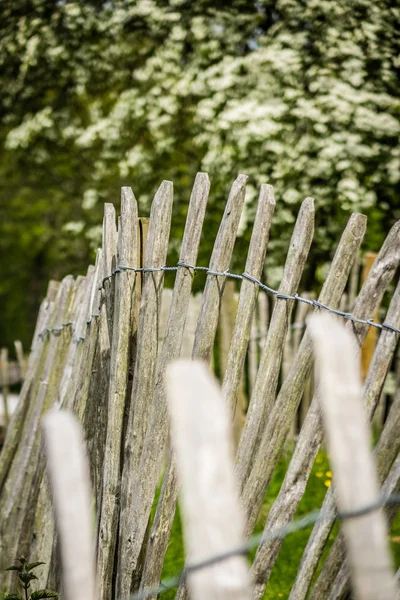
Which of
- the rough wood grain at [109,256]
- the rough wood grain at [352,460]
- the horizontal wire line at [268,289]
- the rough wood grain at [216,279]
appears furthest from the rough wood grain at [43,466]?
the rough wood grain at [352,460]

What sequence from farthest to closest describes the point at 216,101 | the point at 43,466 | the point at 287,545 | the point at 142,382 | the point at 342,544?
the point at 216,101 → the point at 287,545 → the point at 43,466 → the point at 142,382 → the point at 342,544

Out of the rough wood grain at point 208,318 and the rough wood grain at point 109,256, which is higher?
the rough wood grain at point 109,256

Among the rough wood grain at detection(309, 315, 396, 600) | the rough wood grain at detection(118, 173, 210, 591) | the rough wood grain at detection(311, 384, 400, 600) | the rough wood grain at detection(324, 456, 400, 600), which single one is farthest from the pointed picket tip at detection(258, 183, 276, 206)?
the rough wood grain at detection(309, 315, 396, 600)

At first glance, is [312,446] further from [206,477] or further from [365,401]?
[206,477]

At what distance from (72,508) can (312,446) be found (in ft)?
3.37

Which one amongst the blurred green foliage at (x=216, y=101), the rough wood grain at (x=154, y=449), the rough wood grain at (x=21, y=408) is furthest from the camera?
the blurred green foliage at (x=216, y=101)

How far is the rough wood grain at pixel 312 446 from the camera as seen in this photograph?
6.11 feet

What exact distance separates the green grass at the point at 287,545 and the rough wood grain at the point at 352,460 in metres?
1.77

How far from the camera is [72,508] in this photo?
3.24ft

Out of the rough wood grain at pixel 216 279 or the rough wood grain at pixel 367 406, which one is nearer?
the rough wood grain at pixel 367 406

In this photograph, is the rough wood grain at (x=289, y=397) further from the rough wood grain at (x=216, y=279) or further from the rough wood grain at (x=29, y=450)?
the rough wood grain at (x=29, y=450)

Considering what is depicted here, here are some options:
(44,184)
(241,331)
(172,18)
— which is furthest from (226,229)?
(44,184)

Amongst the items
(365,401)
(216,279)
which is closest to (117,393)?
(216,279)

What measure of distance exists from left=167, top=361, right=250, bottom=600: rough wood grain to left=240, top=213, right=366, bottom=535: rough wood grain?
97cm
